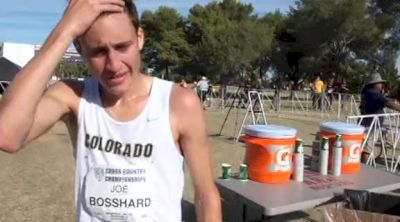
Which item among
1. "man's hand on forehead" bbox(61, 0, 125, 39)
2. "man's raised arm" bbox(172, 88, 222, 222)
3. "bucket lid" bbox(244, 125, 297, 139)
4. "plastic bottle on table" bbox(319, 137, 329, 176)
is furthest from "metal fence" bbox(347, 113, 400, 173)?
"man's hand on forehead" bbox(61, 0, 125, 39)

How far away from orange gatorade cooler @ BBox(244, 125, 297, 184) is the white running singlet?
239 centimetres

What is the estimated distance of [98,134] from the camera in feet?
5.21

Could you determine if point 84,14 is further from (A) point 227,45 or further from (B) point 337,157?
(A) point 227,45

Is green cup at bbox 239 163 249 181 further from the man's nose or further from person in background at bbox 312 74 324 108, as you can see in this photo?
person in background at bbox 312 74 324 108

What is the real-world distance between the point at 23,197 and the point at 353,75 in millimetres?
38443

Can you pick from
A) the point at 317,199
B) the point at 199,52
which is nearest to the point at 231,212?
the point at 317,199

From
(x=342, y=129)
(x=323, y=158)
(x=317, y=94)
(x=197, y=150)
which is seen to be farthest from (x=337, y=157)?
(x=317, y=94)

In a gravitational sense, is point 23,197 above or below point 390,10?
below

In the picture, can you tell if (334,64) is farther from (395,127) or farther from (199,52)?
(395,127)

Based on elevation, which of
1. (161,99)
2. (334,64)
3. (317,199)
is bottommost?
(317,199)

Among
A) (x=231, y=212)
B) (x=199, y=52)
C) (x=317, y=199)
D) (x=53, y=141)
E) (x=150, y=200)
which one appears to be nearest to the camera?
(x=150, y=200)

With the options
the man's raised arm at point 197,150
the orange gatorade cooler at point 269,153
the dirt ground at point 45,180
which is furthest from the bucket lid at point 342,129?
the man's raised arm at point 197,150

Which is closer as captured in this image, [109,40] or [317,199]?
[109,40]

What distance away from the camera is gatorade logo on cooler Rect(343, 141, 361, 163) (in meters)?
4.77
